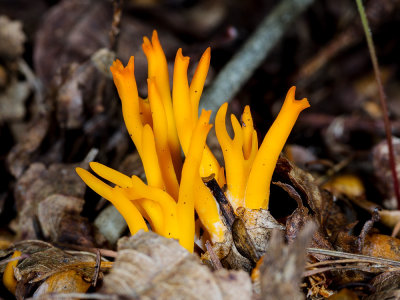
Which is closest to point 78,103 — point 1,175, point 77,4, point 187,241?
point 1,175

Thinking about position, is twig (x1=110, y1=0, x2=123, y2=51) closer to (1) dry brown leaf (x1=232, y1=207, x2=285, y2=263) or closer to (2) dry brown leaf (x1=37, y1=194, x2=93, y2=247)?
(2) dry brown leaf (x1=37, y1=194, x2=93, y2=247)

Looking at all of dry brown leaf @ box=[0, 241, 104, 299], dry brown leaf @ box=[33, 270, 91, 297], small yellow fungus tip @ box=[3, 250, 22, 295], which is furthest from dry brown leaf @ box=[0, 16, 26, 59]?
dry brown leaf @ box=[33, 270, 91, 297]

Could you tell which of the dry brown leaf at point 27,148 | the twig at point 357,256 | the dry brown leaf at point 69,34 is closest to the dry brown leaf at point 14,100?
the dry brown leaf at point 69,34

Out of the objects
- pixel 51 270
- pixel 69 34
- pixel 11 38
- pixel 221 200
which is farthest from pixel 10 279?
pixel 11 38

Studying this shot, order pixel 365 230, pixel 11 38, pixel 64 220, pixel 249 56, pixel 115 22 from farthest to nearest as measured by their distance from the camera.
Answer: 1. pixel 11 38
2. pixel 249 56
3. pixel 115 22
4. pixel 64 220
5. pixel 365 230

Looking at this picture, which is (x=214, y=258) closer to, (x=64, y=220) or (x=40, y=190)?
(x=64, y=220)

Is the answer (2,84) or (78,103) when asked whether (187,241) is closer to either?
(78,103)
